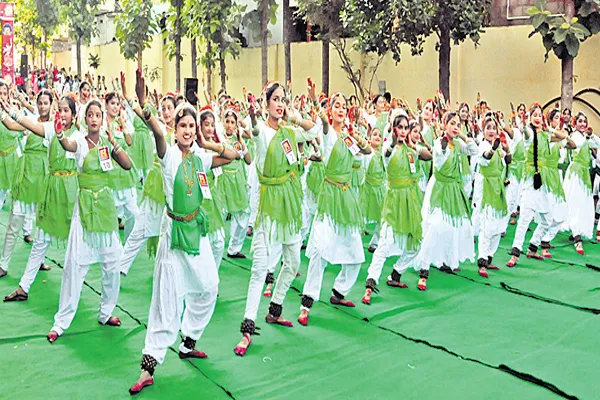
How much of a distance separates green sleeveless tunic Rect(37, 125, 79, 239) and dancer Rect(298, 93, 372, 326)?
187 centimetres

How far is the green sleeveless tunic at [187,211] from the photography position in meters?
3.97

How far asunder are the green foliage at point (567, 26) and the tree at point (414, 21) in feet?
5.25

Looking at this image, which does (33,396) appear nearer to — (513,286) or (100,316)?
(100,316)

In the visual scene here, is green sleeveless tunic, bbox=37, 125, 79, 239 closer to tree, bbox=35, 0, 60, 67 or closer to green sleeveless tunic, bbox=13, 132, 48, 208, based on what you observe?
green sleeveless tunic, bbox=13, 132, 48, 208

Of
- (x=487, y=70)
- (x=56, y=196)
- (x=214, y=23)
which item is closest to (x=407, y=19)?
(x=487, y=70)

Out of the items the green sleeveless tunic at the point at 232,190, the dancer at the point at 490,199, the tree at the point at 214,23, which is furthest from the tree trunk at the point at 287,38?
the dancer at the point at 490,199

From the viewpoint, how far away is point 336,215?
536cm

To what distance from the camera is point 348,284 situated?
560 cm

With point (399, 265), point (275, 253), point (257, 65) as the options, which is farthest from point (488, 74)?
point (275, 253)

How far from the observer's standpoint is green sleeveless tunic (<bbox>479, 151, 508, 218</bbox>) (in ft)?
22.7

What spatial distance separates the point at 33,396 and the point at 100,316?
1.18 metres

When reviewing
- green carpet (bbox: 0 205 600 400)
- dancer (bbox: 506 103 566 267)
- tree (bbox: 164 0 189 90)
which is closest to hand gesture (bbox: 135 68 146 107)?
green carpet (bbox: 0 205 600 400)

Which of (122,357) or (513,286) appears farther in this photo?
(513,286)

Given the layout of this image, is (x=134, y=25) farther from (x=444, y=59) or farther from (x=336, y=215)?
(x=336, y=215)
